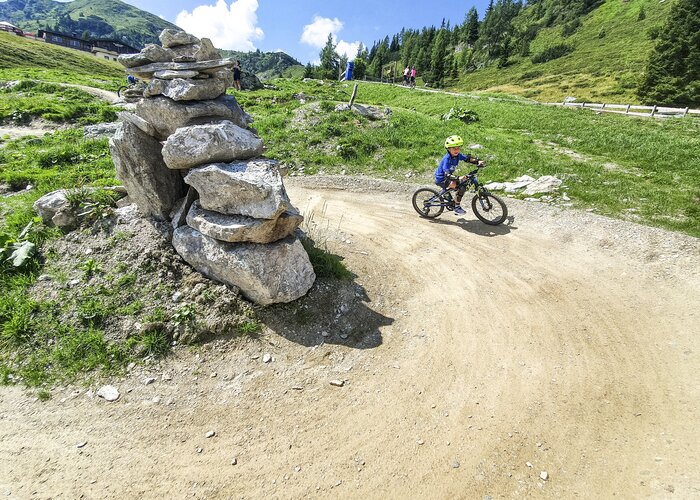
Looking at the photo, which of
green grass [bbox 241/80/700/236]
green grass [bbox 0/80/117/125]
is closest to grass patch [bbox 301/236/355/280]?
green grass [bbox 241/80/700/236]

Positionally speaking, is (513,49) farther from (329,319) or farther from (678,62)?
(329,319)

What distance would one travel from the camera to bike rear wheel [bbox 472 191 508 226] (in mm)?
13182

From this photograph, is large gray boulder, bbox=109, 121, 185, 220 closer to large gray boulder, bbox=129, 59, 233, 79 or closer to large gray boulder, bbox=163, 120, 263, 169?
large gray boulder, bbox=163, 120, 263, 169

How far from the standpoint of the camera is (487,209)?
13.4 m

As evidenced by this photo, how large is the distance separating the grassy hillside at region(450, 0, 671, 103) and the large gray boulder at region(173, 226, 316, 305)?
73.2 m

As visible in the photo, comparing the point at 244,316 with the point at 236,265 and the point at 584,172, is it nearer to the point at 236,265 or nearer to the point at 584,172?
the point at 236,265

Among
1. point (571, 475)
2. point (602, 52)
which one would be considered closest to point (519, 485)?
point (571, 475)

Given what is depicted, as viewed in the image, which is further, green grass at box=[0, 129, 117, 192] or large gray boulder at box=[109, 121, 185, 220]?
green grass at box=[0, 129, 117, 192]

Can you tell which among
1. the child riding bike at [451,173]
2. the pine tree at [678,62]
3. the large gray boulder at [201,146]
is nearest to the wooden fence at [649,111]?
the pine tree at [678,62]

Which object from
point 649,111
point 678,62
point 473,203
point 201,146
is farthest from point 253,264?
point 678,62

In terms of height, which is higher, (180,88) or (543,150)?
(543,150)

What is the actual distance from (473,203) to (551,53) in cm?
14525

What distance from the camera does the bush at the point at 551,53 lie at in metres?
122

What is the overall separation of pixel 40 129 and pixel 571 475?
30874 mm
